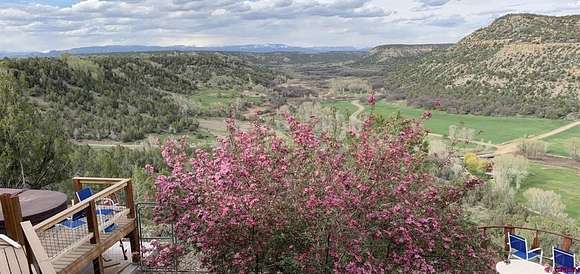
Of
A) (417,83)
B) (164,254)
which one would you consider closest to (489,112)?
(417,83)

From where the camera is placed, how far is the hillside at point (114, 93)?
111 feet

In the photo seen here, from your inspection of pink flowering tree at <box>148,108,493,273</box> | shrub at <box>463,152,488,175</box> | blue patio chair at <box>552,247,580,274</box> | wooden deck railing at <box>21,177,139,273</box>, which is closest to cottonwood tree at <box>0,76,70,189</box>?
wooden deck railing at <box>21,177,139,273</box>

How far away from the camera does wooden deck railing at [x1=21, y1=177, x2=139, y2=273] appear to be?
21.2 feet

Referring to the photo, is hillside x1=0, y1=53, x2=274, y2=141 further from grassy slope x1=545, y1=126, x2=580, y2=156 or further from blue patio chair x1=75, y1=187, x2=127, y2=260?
grassy slope x1=545, y1=126, x2=580, y2=156

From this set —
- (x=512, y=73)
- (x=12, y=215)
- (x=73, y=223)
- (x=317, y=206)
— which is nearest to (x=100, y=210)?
(x=73, y=223)

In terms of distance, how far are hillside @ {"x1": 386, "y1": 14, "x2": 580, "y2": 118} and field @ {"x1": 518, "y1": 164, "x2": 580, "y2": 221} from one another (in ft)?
32.9

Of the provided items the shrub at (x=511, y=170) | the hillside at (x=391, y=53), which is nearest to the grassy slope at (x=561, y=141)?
the shrub at (x=511, y=170)

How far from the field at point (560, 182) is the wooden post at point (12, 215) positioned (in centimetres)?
4369

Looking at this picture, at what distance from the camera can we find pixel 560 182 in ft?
158

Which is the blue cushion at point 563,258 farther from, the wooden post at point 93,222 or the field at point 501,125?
the field at point 501,125

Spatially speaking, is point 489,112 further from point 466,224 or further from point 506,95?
point 466,224

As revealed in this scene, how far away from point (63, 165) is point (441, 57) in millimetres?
72335

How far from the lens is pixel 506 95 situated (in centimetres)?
6284

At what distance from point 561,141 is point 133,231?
63.7m
